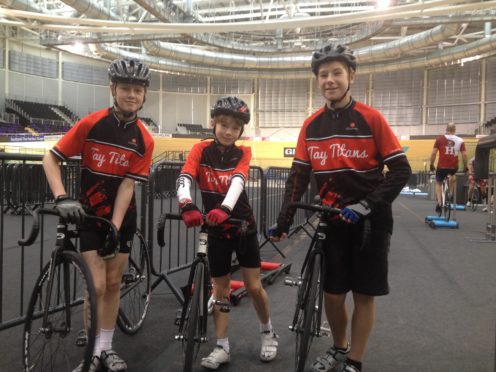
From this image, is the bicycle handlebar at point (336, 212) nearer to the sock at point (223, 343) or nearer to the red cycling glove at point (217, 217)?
the red cycling glove at point (217, 217)

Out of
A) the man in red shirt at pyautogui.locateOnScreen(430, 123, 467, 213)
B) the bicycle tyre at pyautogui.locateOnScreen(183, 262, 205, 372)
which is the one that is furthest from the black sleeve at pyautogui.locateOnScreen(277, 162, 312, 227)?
the man in red shirt at pyautogui.locateOnScreen(430, 123, 467, 213)

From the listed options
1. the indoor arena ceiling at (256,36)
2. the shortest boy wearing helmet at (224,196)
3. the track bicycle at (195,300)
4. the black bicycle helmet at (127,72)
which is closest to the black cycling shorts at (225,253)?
the shortest boy wearing helmet at (224,196)

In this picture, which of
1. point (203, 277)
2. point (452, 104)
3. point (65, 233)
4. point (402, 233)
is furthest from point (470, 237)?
point (452, 104)

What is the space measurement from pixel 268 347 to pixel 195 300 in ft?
2.65

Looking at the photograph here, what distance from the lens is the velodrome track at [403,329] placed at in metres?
2.80

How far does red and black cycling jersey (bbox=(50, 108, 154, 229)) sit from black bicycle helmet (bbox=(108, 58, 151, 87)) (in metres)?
0.22

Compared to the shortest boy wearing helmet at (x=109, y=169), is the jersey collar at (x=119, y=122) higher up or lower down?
higher up

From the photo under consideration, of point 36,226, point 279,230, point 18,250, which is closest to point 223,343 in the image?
point 279,230

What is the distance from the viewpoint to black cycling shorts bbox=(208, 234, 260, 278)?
106 inches

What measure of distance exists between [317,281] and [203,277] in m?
0.66

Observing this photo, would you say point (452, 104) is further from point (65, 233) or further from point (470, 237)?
point (65, 233)

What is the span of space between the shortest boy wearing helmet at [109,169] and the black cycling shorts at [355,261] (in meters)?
1.26

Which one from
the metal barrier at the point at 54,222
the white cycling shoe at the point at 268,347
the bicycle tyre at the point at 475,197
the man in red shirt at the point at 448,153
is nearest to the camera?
the white cycling shoe at the point at 268,347

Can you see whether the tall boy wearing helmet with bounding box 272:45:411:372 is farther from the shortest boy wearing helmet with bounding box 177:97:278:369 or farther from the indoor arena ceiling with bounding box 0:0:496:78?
the indoor arena ceiling with bounding box 0:0:496:78
